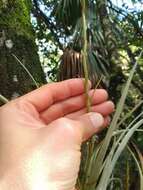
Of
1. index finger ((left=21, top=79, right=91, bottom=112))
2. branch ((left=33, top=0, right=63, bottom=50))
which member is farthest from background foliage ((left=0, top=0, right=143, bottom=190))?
index finger ((left=21, top=79, right=91, bottom=112))

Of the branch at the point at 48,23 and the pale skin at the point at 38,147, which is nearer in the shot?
the pale skin at the point at 38,147

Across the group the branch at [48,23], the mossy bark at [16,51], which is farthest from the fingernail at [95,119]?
the branch at [48,23]

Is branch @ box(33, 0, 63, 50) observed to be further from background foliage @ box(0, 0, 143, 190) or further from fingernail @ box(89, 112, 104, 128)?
fingernail @ box(89, 112, 104, 128)

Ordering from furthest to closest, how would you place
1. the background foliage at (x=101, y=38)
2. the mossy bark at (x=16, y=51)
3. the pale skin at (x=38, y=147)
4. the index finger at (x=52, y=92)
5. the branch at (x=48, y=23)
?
the branch at (x=48, y=23) → the background foliage at (x=101, y=38) → the mossy bark at (x=16, y=51) → the index finger at (x=52, y=92) → the pale skin at (x=38, y=147)

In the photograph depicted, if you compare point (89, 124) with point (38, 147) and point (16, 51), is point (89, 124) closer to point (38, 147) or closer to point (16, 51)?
point (38, 147)

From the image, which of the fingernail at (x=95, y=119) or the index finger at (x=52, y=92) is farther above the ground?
the index finger at (x=52, y=92)

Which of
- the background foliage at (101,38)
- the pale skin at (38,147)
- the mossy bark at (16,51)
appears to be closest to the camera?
the pale skin at (38,147)

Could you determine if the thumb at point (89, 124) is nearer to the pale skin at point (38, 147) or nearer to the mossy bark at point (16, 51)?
the pale skin at point (38, 147)

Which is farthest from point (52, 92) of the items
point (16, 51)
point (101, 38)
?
point (101, 38)
